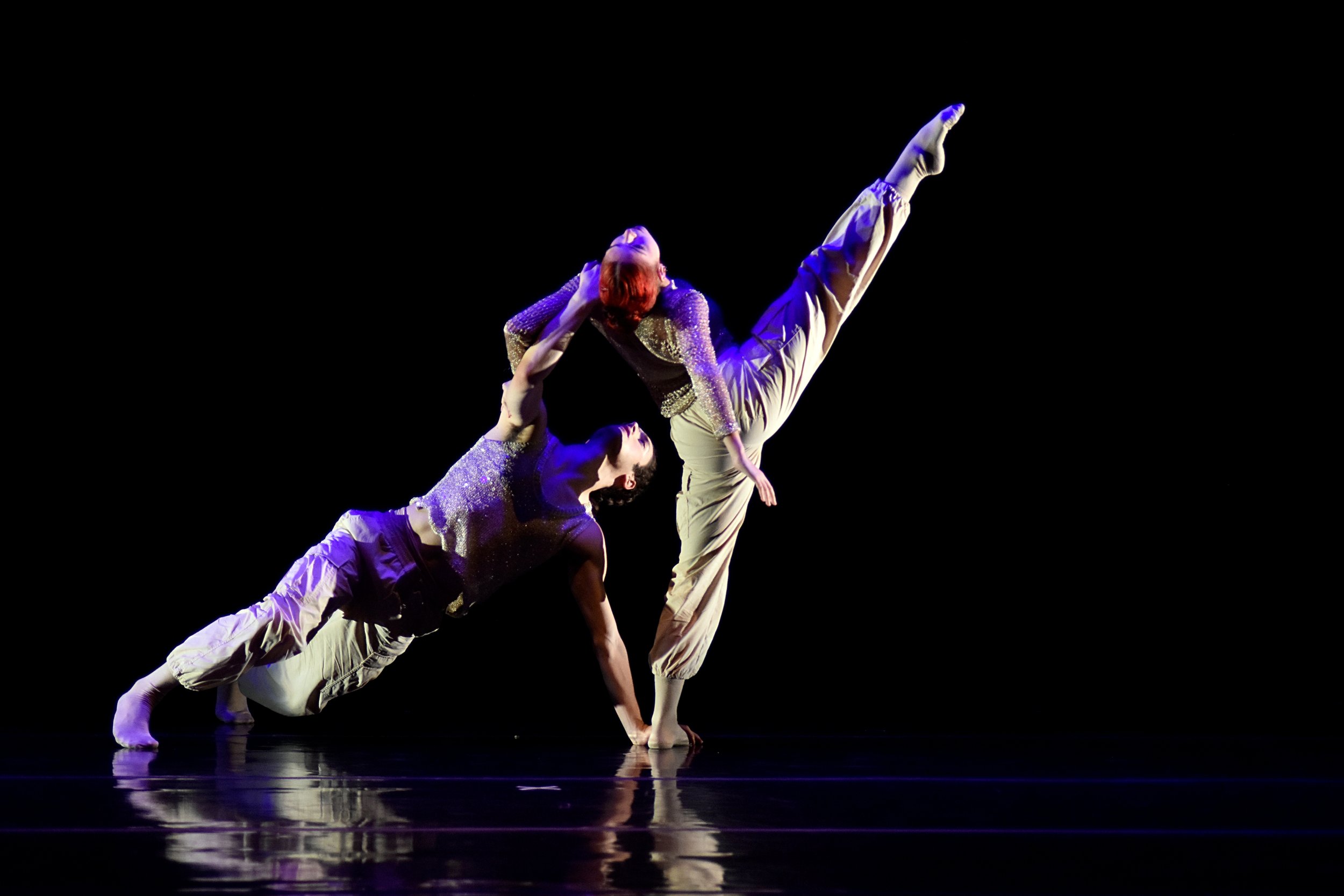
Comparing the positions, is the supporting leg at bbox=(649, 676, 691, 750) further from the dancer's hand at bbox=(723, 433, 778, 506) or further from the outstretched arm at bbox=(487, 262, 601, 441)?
the outstretched arm at bbox=(487, 262, 601, 441)

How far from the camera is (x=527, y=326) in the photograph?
2551 millimetres

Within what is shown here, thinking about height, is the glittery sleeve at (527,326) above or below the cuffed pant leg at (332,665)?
above

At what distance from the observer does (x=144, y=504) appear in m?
3.71

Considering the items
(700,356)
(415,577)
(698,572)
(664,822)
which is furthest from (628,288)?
(664,822)

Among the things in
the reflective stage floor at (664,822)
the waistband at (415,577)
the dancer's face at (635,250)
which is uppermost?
the dancer's face at (635,250)

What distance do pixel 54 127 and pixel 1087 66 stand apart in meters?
3.02

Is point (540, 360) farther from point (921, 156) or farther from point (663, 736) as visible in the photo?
point (921, 156)

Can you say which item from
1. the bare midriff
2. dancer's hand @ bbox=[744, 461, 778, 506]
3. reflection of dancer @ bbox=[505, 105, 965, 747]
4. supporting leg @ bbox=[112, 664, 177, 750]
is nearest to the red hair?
reflection of dancer @ bbox=[505, 105, 965, 747]

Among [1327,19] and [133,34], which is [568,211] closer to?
[133,34]

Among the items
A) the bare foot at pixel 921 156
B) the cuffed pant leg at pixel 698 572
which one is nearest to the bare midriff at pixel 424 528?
the cuffed pant leg at pixel 698 572

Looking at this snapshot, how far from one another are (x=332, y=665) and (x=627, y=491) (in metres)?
0.77

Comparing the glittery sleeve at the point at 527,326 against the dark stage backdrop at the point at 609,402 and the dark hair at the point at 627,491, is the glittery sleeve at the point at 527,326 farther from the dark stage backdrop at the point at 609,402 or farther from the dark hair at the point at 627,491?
the dark stage backdrop at the point at 609,402

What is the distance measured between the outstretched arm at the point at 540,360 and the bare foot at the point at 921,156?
774mm

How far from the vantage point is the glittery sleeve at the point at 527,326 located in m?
Result: 2.55
